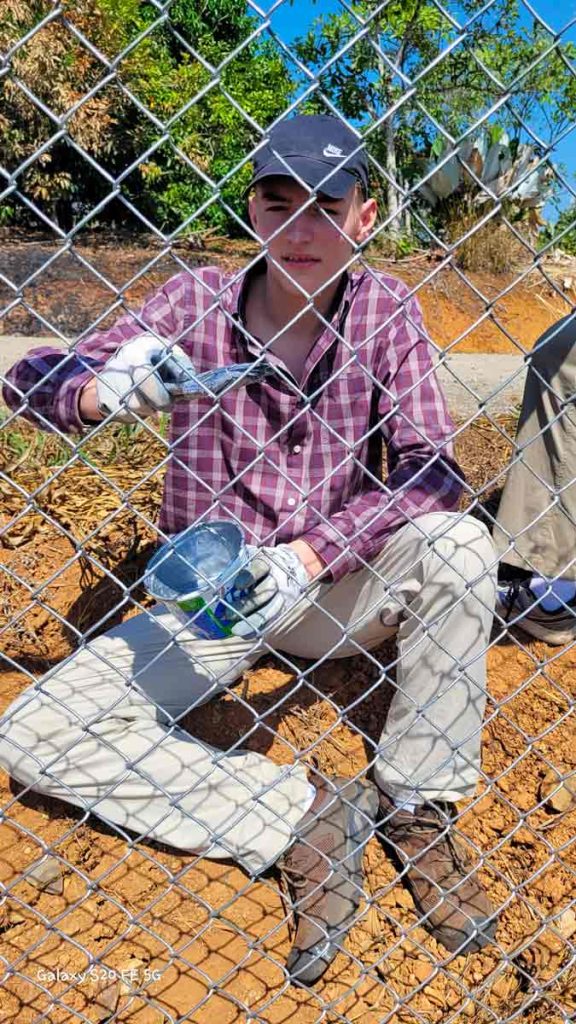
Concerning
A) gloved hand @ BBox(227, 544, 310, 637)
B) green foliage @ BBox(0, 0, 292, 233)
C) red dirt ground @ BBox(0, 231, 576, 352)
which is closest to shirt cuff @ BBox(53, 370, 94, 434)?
gloved hand @ BBox(227, 544, 310, 637)

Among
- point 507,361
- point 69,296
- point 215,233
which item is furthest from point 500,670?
point 215,233

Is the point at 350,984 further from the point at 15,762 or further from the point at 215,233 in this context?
the point at 215,233

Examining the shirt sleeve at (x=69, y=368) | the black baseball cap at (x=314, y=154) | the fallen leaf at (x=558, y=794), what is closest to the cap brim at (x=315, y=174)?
the black baseball cap at (x=314, y=154)

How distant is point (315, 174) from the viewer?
64.4 inches

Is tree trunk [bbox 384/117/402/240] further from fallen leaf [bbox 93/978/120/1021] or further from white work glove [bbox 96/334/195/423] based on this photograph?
fallen leaf [bbox 93/978/120/1021]

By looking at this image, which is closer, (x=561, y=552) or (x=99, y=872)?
(x=99, y=872)

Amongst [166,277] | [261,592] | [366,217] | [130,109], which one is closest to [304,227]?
[366,217]

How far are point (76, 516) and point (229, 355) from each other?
1038 mm

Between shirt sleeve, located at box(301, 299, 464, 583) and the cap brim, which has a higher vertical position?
the cap brim

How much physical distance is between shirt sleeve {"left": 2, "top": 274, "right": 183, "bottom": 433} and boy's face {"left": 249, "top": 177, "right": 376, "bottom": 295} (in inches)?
12.8

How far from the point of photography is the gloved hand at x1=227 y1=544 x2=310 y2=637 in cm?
148

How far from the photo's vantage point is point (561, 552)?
240 cm

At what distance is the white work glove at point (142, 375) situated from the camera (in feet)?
4.16

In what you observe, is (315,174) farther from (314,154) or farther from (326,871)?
(326,871)
